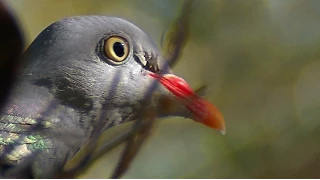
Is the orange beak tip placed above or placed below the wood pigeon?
above

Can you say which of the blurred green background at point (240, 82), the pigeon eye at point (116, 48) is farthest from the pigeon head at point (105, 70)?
the blurred green background at point (240, 82)

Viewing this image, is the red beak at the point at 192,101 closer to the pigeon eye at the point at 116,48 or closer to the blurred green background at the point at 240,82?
the pigeon eye at the point at 116,48

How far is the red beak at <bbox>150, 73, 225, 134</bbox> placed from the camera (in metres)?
1.61

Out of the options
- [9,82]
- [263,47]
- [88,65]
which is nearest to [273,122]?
[263,47]

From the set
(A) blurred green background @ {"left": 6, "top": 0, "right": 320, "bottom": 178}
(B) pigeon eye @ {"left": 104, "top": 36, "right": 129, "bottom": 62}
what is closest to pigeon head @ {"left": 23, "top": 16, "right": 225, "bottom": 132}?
(B) pigeon eye @ {"left": 104, "top": 36, "right": 129, "bottom": 62}

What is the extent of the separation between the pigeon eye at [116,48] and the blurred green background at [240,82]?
0.21 m

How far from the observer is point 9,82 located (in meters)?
1.59

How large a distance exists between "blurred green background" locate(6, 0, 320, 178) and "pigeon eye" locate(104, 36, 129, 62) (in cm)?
21

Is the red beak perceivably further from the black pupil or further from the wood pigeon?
the black pupil

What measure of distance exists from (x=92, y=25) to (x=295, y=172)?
1.21 m

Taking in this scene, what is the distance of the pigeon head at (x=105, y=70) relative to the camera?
5.12 ft

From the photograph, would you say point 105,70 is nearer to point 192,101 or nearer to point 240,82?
point 192,101

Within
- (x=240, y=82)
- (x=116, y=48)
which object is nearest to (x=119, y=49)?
(x=116, y=48)

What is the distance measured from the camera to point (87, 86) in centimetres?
159
